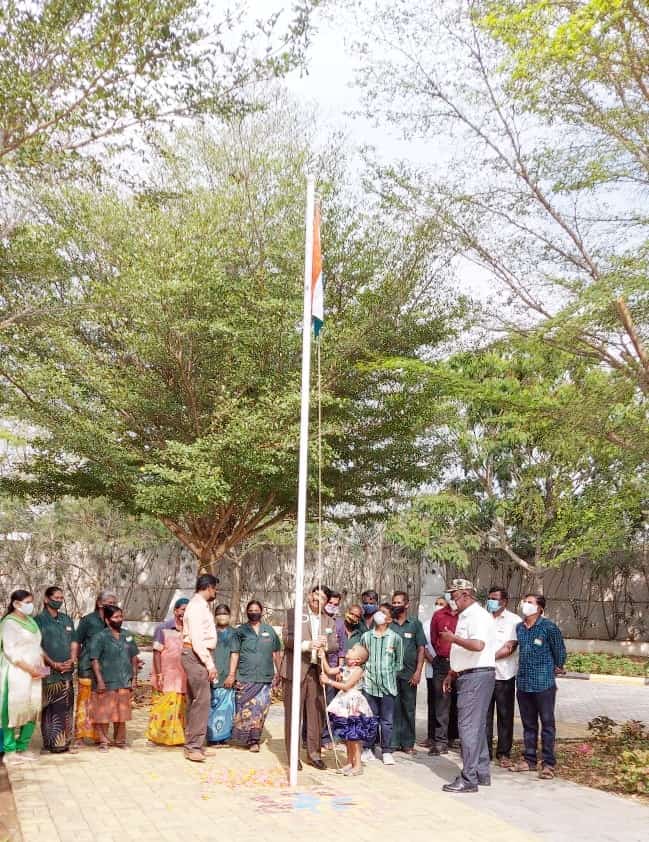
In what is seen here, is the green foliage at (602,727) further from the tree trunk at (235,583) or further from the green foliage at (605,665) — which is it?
the tree trunk at (235,583)

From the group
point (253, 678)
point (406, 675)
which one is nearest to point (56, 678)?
point (253, 678)

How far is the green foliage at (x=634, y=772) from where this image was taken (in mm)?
8609

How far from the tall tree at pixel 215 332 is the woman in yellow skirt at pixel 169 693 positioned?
158 inches

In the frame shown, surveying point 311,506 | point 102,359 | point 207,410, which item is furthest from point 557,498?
point 102,359

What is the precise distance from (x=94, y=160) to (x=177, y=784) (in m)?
5.94

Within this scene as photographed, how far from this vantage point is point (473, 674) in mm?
8984

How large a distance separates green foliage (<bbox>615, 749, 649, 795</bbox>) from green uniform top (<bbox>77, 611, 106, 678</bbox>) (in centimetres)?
541

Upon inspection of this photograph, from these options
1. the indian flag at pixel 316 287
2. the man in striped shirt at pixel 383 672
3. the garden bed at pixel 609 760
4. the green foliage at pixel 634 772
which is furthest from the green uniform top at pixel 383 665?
the indian flag at pixel 316 287

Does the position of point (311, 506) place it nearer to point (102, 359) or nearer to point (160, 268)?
point (102, 359)

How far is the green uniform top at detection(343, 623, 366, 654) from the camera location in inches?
417

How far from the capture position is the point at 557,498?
23297 millimetres

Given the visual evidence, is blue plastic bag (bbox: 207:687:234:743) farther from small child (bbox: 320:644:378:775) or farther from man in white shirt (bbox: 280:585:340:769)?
small child (bbox: 320:644:378:775)

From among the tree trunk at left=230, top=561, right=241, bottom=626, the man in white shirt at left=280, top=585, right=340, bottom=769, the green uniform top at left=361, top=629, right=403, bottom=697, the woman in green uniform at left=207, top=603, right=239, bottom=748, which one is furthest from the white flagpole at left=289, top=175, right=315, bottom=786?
the tree trunk at left=230, top=561, right=241, bottom=626

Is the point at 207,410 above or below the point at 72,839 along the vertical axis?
above
